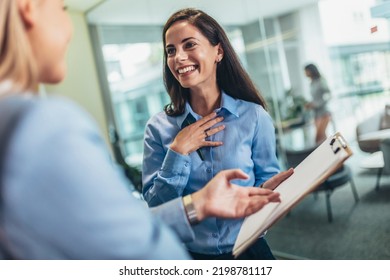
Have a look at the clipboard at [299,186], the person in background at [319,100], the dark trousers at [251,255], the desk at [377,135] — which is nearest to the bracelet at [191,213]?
the clipboard at [299,186]

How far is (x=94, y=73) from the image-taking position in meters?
2.75

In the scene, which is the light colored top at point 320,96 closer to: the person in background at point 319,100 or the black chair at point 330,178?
the person in background at point 319,100

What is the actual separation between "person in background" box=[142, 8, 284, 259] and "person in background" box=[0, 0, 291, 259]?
1.69 ft

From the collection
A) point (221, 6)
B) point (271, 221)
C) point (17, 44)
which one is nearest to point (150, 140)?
point (271, 221)

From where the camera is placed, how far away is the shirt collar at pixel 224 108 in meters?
1.00

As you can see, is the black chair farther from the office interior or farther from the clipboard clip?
the clipboard clip

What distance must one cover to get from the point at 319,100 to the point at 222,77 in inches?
50.3

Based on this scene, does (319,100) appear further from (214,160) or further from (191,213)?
(191,213)

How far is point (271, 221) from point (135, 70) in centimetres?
196

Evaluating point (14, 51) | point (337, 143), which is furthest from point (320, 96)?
point (14, 51)

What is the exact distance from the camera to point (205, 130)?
985 millimetres

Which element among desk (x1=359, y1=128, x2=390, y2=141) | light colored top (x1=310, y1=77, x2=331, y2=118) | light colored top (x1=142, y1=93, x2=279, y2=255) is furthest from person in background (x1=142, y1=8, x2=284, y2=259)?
light colored top (x1=310, y1=77, x2=331, y2=118)

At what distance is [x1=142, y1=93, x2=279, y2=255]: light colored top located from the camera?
950 millimetres
